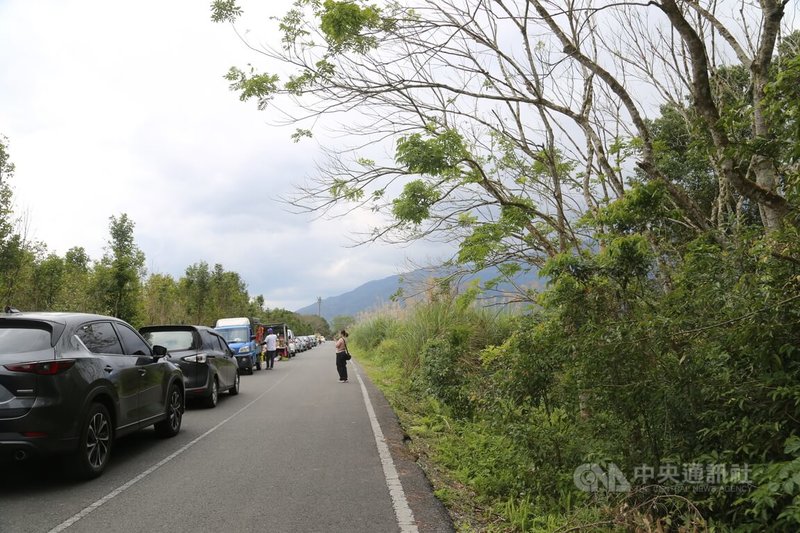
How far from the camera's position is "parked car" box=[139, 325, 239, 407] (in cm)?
1159

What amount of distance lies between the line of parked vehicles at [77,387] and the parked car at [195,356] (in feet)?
10.2

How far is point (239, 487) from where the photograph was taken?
19.0ft

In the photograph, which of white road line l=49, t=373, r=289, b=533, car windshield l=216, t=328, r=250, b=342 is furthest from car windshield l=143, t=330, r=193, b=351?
car windshield l=216, t=328, r=250, b=342

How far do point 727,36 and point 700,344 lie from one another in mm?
5243

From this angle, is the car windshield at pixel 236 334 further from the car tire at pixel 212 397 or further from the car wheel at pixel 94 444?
the car wheel at pixel 94 444

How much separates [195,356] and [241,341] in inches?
443

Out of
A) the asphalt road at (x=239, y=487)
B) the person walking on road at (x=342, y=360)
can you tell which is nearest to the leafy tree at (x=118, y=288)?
the person walking on road at (x=342, y=360)

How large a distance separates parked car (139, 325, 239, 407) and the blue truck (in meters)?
8.95

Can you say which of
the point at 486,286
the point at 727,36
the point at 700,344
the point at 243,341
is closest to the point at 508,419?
the point at 700,344

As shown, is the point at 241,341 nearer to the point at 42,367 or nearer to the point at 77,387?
the point at 77,387

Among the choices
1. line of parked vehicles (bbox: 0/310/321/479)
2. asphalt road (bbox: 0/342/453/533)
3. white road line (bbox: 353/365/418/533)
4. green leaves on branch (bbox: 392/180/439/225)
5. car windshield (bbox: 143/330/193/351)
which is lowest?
white road line (bbox: 353/365/418/533)

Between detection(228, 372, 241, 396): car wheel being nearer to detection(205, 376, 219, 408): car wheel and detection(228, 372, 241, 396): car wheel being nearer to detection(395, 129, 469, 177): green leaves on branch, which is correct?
detection(205, 376, 219, 408): car wheel

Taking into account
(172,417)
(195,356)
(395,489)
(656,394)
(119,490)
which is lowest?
(395,489)

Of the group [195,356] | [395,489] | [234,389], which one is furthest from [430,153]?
[234,389]
